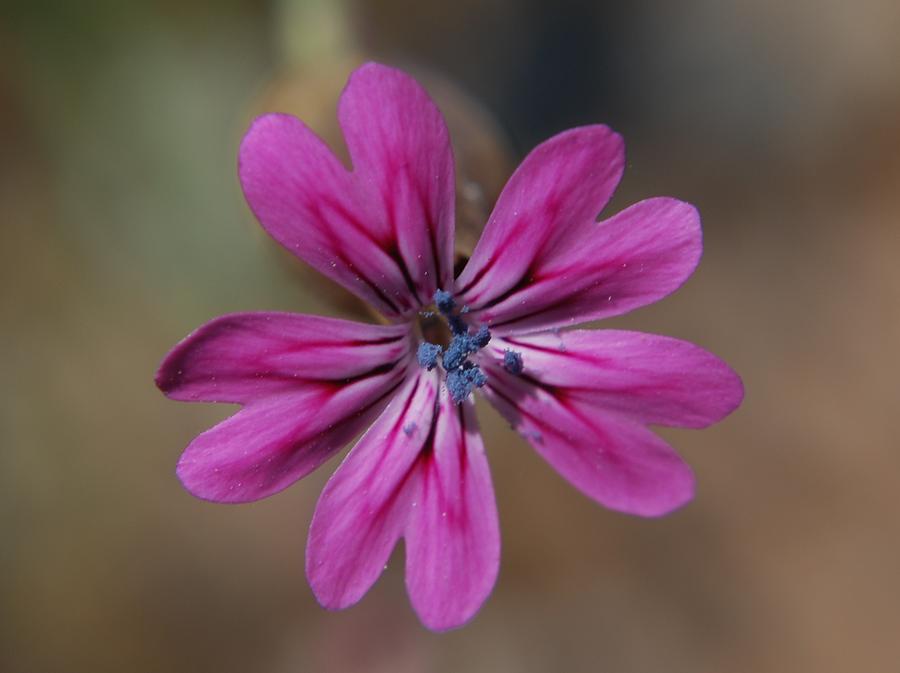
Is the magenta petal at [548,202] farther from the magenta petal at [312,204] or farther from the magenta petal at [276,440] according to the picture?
the magenta petal at [276,440]

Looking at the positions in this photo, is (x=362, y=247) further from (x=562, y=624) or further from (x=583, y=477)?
(x=562, y=624)

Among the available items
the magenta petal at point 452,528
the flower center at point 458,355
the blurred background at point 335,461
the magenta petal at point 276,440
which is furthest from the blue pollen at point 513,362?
the blurred background at point 335,461

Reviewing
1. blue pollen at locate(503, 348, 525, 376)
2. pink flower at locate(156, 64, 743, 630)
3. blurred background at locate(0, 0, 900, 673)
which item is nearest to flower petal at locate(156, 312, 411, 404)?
pink flower at locate(156, 64, 743, 630)

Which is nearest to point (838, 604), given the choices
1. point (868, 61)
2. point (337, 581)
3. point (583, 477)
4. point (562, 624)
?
point (562, 624)

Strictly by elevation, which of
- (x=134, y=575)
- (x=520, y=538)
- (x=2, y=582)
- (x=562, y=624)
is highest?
(x=2, y=582)

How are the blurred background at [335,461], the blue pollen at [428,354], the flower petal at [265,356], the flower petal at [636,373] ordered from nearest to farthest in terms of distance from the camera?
the flower petal at [265,356] < the flower petal at [636,373] < the blue pollen at [428,354] < the blurred background at [335,461]

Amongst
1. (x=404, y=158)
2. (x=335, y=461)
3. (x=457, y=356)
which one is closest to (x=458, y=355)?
(x=457, y=356)

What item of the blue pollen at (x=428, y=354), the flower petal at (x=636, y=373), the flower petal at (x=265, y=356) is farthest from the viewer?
the blue pollen at (x=428, y=354)

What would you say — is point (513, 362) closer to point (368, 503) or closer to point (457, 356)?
point (457, 356)
